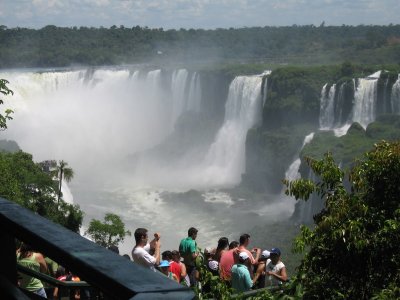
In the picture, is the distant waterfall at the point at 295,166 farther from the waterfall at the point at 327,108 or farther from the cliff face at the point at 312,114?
the waterfall at the point at 327,108

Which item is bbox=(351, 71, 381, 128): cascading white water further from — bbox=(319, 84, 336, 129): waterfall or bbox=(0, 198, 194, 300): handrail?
bbox=(0, 198, 194, 300): handrail

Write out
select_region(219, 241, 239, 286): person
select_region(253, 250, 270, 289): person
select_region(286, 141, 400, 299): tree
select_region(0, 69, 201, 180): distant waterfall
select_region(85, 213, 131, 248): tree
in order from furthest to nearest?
select_region(0, 69, 201, 180): distant waterfall → select_region(85, 213, 131, 248): tree → select_region(253, 250, 270, 289): person → select_region(219, 241, 239, 286): person → select_region(286, 141, 400, 299): tree

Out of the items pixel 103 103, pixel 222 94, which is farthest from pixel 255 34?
pixel 222 94

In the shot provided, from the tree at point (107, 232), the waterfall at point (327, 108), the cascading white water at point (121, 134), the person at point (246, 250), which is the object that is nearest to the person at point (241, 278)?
the person at point (246, 250)

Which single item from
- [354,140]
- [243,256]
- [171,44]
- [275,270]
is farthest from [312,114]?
[171,44]

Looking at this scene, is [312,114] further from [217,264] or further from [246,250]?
[217,264]

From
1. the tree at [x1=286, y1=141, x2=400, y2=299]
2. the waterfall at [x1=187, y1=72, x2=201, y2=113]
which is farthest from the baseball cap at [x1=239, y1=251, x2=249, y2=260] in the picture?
A: the waterfall at [x1=187, y1=72, x2=201, y2=113]
